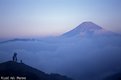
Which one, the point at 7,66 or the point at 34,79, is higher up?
the point at 7,66

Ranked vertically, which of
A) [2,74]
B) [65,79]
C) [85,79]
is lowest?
[85,79]

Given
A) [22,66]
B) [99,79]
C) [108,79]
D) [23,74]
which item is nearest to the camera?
[23,74]

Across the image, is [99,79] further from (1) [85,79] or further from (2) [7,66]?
(2) [7,66]

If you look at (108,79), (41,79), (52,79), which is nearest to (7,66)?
(41,79)

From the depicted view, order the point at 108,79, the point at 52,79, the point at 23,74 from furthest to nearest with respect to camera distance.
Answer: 1. the point at 108,79
2. the point at 52,79
3. the point at 23,74

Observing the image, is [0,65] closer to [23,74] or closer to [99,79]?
[23,74]

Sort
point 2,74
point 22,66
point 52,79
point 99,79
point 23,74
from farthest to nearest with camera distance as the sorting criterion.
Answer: point 99,79
point 52,79
point 22,66
point 23,74
point 2,74

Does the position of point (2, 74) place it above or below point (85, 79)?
above

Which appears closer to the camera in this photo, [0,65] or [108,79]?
[0,65]

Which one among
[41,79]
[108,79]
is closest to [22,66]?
[41,79]
